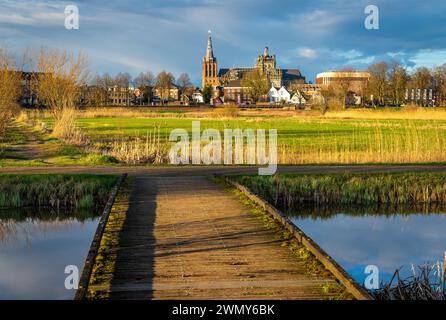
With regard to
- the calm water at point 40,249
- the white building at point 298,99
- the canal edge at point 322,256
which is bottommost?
the calm water at point 40,249

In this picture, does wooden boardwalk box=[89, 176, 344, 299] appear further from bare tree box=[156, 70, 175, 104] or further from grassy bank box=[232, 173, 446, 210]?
bare tree box=[156, 70, 175, 104]

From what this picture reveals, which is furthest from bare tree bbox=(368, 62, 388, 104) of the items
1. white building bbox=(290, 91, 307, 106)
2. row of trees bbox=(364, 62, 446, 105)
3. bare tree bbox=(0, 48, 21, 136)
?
bare tree bbox=(0, 48, 21, 136)

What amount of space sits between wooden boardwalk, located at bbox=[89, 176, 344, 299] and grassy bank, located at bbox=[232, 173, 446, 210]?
128 inches

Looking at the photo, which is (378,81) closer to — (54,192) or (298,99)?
(298,99)

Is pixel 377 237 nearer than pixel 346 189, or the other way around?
pixel 377 237

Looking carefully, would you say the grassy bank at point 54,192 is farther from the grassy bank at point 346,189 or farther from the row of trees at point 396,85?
the row of trees at point 396,85

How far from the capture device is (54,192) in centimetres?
1717

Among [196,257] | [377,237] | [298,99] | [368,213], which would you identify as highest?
[298,99]

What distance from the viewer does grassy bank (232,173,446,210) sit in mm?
17438

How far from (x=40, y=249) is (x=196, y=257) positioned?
5.07 m

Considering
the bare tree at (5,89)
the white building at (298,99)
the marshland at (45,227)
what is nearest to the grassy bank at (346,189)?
the marshland at (45,227)

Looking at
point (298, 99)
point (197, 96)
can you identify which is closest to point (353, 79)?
point (298, 99)

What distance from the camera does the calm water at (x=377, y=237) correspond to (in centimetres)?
1200

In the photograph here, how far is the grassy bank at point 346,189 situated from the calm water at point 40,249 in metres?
5.29
